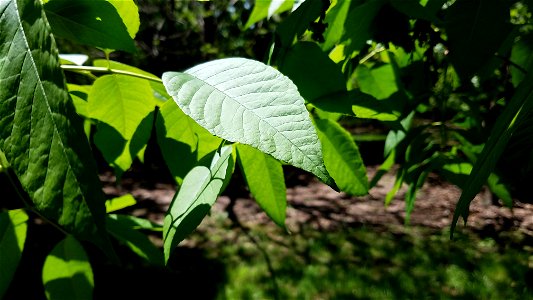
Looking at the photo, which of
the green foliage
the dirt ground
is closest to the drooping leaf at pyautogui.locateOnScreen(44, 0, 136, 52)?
the green foliage

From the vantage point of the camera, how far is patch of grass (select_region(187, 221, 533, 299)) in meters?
4.23

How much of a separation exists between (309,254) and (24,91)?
5027 mm

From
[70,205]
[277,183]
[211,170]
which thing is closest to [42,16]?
[70,205]

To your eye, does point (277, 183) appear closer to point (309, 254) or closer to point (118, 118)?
point (118, 118)

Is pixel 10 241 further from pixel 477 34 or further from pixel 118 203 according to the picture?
pixel 477 34

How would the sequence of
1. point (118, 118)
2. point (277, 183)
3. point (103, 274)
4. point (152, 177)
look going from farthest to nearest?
point (152, 177)
point (103, 274)
point (118, 118)
point (277, 183)

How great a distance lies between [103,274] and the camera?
480cm

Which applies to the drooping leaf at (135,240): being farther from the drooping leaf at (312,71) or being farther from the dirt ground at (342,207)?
the dirt ground at (342,207)

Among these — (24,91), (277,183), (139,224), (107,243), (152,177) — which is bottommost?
(152,177)

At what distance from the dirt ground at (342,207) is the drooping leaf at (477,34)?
4.79 meters

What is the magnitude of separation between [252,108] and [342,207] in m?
6.65

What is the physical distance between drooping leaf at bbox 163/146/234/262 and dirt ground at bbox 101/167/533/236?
5.02 meters

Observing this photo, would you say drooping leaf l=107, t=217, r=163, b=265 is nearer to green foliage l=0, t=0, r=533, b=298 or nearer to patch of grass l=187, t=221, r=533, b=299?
green foliage l=0, t=0, r=533, b=298

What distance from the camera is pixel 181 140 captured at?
769 millimetres
